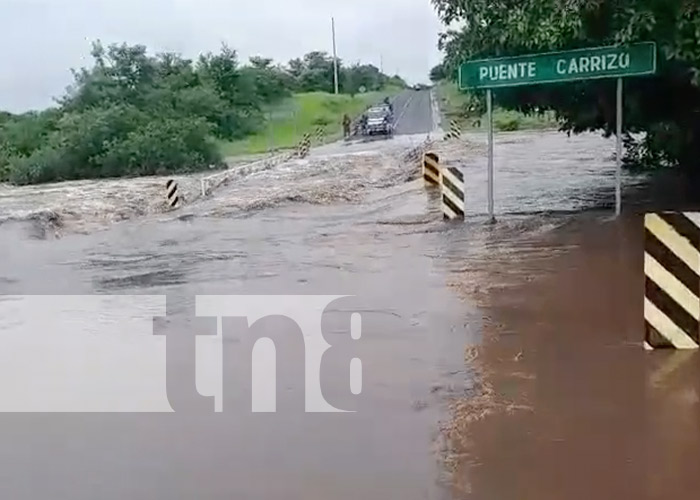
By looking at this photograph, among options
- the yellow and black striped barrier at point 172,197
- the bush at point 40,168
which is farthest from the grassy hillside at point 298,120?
the yellow and black striped barrier at point 172,197

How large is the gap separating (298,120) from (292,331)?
64068 millimetres

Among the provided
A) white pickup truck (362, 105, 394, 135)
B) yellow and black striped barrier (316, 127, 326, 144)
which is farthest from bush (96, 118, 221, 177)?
white pickup truck (362, 105, 394, 135)

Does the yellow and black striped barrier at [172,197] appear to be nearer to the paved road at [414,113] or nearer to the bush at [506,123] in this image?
the paved road at [414,113]

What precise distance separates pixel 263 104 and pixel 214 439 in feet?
216

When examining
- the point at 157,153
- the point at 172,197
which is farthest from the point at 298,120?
the point at 172,197

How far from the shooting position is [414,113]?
7362cm

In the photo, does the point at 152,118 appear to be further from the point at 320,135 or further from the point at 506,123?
the point at 506,123

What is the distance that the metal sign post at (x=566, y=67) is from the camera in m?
12.7

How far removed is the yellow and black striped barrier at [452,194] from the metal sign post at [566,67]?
1.82 meters

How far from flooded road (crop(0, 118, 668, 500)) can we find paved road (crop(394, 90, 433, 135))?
37.9m

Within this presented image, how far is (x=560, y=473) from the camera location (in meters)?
5.01

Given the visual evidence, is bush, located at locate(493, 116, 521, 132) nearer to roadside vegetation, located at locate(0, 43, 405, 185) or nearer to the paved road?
the paved road

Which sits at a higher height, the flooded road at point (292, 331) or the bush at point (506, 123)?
the bush at point (506, 123)

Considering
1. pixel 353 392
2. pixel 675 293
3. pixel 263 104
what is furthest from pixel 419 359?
pixel 263 104
